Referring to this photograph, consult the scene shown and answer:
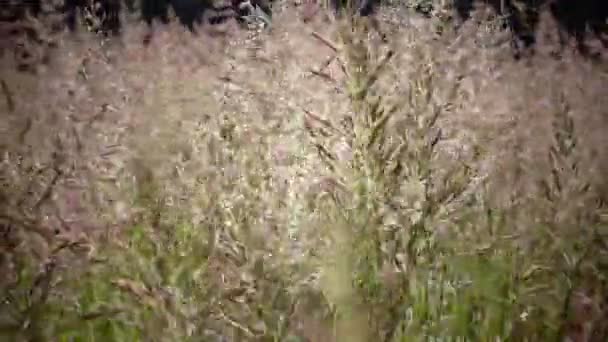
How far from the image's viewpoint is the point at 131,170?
1.62 m

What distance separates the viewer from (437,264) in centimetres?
127

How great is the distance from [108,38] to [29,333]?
92 centimetres

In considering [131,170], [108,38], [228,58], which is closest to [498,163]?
[228,58]

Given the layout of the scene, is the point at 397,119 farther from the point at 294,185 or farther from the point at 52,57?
the point at 52,57

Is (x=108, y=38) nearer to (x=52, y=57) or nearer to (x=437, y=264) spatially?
(x=52, y=57)

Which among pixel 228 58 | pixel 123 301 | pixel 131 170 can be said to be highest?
pixel 228 58

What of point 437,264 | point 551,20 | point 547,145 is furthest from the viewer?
point 551,20

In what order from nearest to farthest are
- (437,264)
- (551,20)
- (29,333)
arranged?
(29,333), (437,264), (551,20)

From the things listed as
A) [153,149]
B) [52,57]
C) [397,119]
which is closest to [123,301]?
[153,149]

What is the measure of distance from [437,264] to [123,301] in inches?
21.8

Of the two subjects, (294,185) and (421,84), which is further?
(294,185)

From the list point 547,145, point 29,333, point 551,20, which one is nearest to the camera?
point 29,333

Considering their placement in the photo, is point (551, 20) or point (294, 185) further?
point (551, 20)

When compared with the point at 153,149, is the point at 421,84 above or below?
above
